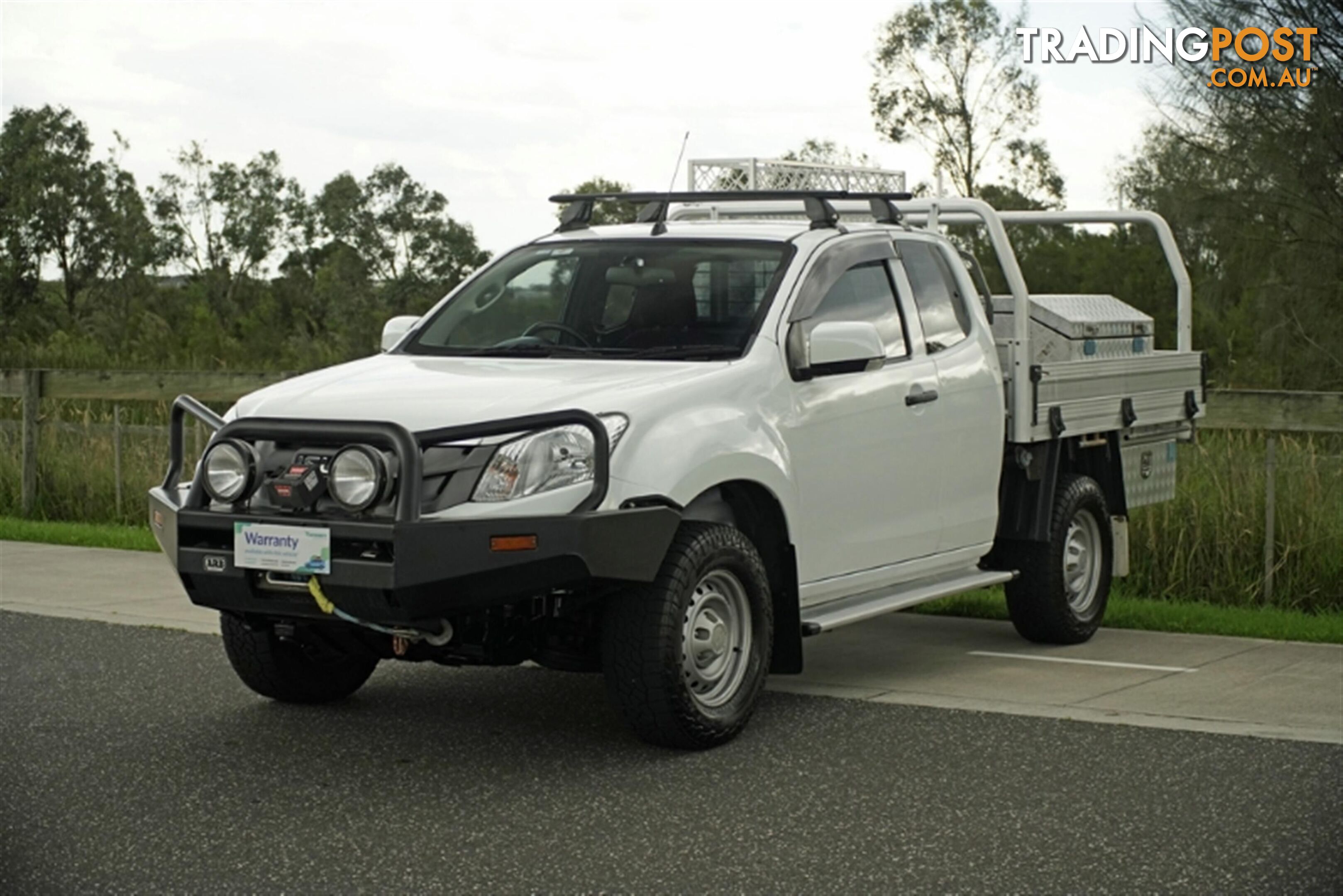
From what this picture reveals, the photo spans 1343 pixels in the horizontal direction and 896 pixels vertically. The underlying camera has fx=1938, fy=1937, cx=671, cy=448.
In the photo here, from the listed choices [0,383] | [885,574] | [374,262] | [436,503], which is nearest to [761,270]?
[885,574]

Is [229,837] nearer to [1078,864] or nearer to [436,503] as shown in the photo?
[436,503]

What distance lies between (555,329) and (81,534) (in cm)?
710

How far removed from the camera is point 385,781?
6660mm

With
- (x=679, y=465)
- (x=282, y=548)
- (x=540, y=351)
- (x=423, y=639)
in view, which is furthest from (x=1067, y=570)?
(x=282, y=548)

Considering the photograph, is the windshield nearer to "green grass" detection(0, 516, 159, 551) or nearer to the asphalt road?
the asphalt road

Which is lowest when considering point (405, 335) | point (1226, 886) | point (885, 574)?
point (1226, 886)

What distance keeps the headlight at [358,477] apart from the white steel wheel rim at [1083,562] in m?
4.38

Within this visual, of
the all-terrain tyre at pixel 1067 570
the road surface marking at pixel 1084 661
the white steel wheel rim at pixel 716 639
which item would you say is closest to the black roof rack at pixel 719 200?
the all-terrain tyre at pixel 1067 570

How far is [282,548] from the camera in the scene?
6531mm

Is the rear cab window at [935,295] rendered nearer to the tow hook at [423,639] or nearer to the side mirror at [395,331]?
the side mirror at [395,331]

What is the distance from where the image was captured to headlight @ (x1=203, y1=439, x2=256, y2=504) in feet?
22.0

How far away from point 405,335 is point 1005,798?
136 inches

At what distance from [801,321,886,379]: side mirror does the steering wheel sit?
37.2 inches

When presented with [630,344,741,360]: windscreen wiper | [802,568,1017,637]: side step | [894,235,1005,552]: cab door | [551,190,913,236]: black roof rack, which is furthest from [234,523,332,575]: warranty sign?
[894,235,1005,552]: cab door
